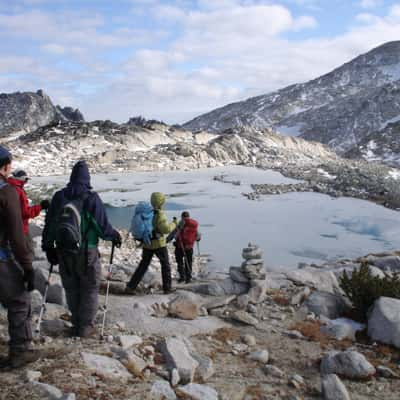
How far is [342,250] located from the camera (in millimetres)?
17562

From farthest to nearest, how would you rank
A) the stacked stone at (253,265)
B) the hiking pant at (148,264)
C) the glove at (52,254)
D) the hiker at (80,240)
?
the stacked stone at (253,265) → the hiking pant at (148,264) → the glove at (52,254) → the hiker at (80,240)

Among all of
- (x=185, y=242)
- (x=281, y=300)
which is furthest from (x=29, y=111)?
(x=281, y=300)

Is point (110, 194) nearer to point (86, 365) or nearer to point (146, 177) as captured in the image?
point (146, 177)

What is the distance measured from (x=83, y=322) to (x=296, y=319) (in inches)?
147

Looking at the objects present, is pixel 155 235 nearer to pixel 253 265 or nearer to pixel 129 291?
pixel 129 291

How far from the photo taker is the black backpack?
4938mm

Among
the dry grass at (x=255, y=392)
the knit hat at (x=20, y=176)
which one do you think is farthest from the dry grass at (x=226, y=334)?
the knit hat at (x=20, y=176)

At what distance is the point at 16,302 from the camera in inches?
167

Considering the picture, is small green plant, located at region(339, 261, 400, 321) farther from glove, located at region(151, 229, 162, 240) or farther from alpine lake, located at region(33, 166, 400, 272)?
alpine lake, located at region(33, 166, 400, 272)

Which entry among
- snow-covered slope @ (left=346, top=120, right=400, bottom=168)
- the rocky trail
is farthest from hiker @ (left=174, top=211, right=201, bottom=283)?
snow-covered slope @ (left=346, top=120, right=400, bottom=168)

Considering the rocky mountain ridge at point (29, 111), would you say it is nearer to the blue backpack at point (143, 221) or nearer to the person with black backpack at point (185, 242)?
the person with black backpack at point (185, 242)

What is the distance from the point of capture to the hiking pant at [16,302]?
4.16 m

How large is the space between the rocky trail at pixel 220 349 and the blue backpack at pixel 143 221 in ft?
3.70

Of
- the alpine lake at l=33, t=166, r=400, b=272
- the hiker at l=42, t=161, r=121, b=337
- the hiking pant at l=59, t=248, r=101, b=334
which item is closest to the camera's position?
the hiker at l=42, t=161, r=121, b=337
